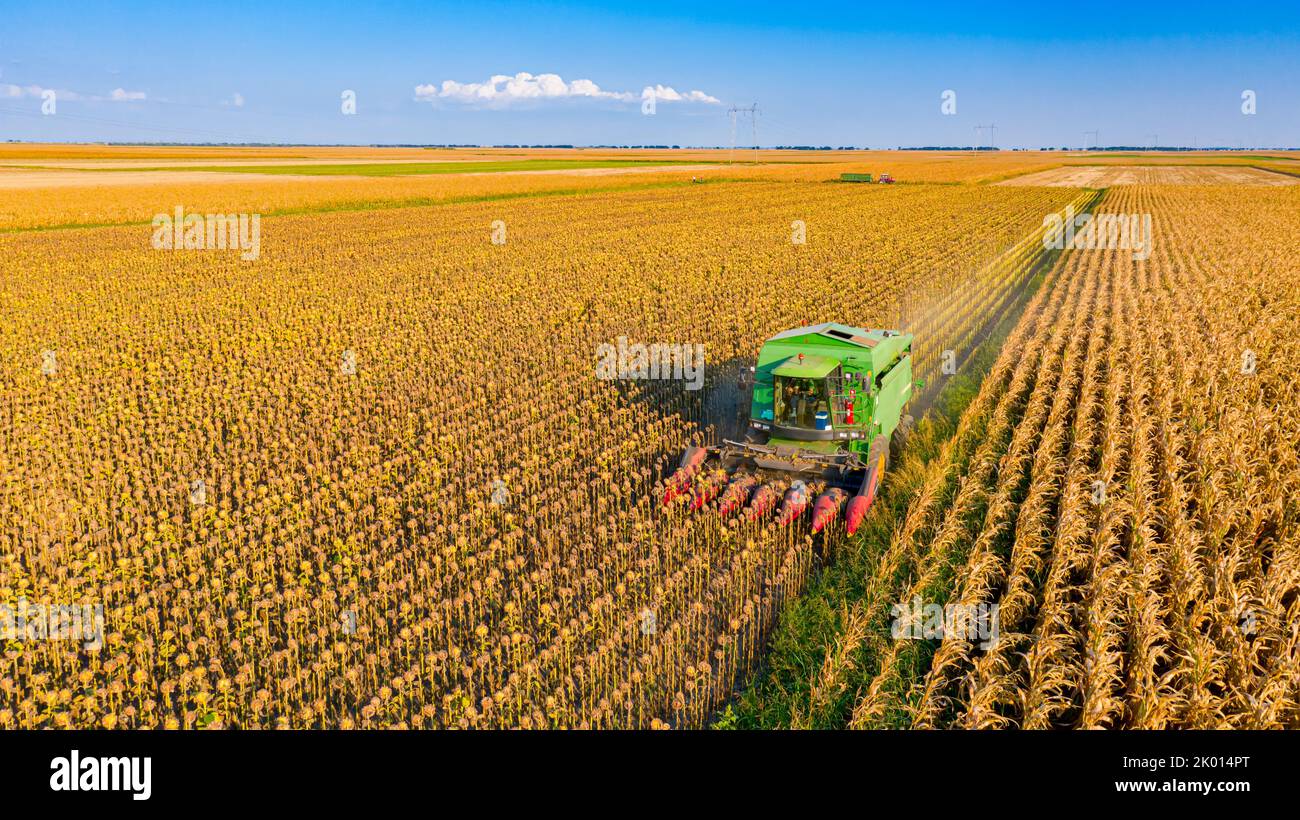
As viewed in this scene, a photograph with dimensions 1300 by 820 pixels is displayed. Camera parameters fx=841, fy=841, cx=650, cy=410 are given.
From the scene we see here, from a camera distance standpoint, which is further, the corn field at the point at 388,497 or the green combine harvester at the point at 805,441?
the green combine harvester at the point at 805,441

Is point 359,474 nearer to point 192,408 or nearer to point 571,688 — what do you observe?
point 192,408

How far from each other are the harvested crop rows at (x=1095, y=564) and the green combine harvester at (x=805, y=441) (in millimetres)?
890

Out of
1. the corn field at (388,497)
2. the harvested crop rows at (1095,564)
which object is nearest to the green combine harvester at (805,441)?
the corn field at (388,497)

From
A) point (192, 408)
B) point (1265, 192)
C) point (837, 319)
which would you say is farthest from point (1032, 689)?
point (1265, 192)

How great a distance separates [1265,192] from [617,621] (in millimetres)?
79727

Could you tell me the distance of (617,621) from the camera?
857cm

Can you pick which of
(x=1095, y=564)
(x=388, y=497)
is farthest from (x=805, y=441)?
(x=388, y=497)

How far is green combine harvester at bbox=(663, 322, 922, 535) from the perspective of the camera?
10805 mm

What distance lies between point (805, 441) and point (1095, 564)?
3933 millimetres

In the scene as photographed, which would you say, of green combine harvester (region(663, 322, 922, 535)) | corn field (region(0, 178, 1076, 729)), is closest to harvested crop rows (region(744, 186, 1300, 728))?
corn field (region(0, 178, 1076, 729))

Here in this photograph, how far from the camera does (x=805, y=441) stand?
11430 millimetres

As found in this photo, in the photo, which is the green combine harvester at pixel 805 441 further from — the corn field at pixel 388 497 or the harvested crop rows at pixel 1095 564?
the harvested crop rows at pixel 1095 564

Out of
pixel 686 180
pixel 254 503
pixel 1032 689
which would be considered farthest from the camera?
pixel 686 180

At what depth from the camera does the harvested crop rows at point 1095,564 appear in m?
6.92
